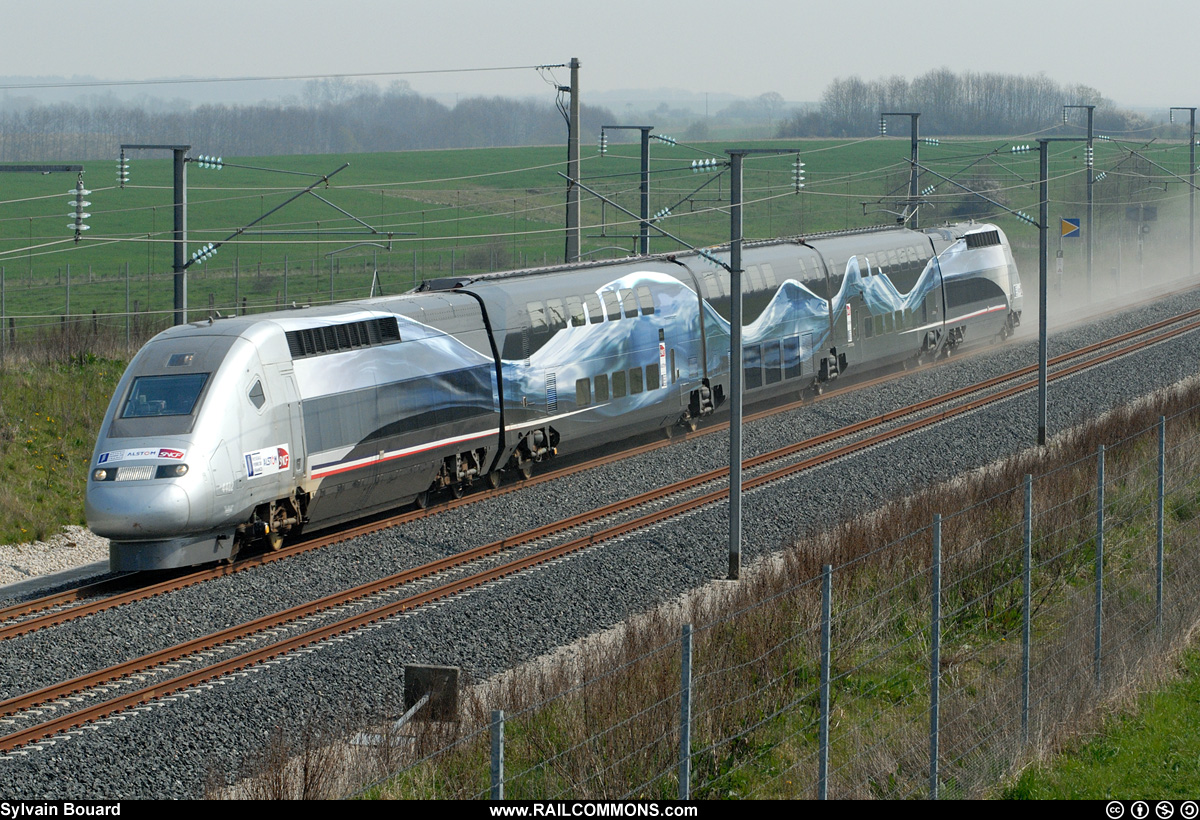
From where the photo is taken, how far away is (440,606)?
1825cm

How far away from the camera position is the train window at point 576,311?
27.3 meters

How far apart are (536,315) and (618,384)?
9.24ft

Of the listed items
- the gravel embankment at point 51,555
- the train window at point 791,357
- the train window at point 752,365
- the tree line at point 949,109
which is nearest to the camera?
the gravel embankment at point 51,555

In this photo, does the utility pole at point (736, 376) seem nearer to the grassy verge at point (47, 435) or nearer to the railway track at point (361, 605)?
the railway track at point (361, 605)

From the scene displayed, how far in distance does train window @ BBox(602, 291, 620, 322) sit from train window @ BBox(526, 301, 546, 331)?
6.45ft

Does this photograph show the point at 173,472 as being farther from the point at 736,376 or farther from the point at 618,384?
→ the point at 618,384

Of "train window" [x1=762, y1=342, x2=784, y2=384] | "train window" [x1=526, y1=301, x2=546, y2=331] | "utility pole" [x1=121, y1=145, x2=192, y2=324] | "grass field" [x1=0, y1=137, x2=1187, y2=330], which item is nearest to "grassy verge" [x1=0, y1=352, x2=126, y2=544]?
"utility pole" [x1=121, y1=145, x2=192, y2=324]

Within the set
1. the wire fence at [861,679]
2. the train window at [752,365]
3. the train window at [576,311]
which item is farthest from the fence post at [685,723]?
the train window at [752,365]

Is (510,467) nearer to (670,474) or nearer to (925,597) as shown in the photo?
(670,474)

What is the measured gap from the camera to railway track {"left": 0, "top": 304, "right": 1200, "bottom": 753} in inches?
584

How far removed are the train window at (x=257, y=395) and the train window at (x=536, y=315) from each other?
6881 millimetres

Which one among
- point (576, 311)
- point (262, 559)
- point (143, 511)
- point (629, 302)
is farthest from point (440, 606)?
point (629, 302)

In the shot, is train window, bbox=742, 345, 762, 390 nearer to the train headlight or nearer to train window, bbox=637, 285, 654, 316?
train window, bbox=637, 285, 654, 316

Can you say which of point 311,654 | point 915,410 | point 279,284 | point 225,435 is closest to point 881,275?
point 915,410
